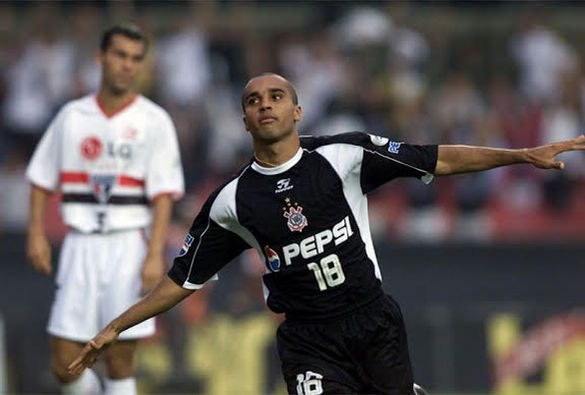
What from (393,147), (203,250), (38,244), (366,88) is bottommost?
(203,250)

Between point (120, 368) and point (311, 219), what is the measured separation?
2370 mm

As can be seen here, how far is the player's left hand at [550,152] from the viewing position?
696 centimetres

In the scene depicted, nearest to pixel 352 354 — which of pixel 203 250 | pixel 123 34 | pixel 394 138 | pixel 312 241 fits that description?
pixel 312 241

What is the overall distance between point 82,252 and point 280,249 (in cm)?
238

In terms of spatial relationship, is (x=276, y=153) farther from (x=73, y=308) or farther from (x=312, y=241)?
(x=73, y=308)

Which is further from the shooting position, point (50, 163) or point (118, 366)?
point (50, 163)

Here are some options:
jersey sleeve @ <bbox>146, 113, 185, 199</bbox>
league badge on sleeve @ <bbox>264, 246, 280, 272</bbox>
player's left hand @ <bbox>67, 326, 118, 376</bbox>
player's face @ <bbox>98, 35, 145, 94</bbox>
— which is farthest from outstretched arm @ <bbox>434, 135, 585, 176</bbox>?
player's face @ <bbox>98, 35, 145, 94</bbox>

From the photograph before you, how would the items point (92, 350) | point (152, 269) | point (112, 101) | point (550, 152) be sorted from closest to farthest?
point (550, 152) < point (92, 350) < point (152, 269) < point (112, 101)

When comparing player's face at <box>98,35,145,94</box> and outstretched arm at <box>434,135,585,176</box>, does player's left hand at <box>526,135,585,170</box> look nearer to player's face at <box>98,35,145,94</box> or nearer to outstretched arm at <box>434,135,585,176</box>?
outstretched arm at <box>434,135,585,176</box>

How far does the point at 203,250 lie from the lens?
7.48 meters

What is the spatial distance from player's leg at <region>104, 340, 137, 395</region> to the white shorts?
0.60 feet

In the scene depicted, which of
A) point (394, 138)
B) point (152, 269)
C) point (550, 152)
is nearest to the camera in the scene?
point (550, 152)

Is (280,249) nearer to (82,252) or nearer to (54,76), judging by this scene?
(82,252)

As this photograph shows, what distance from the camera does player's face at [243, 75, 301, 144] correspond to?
283 inches
